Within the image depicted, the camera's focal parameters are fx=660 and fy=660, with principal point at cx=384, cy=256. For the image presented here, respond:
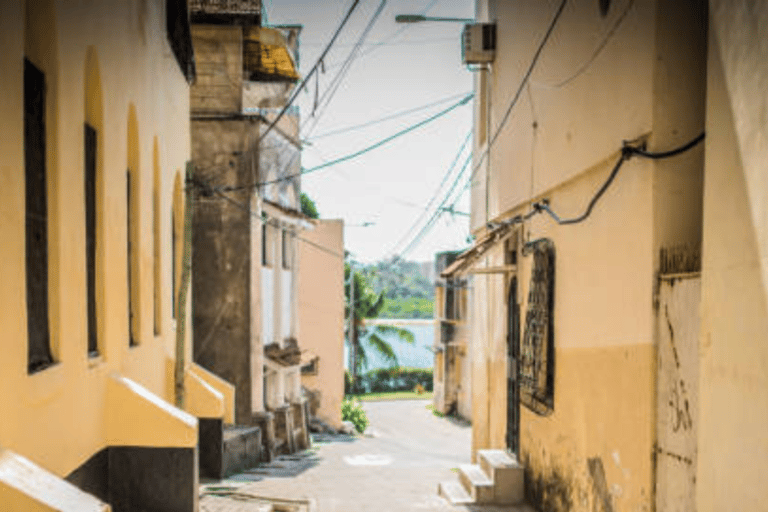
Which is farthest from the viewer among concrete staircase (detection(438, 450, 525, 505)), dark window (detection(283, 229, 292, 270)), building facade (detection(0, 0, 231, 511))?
dark window (detection(283, 229, 292, 270))

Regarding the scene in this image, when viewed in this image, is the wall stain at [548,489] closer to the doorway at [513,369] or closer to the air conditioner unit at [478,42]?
the doorway at [513,369]

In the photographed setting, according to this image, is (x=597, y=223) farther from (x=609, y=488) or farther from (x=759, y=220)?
(x=759, y=220)

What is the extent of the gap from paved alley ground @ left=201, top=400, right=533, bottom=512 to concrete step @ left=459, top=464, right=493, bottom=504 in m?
0.20

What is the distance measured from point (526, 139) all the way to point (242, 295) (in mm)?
8201

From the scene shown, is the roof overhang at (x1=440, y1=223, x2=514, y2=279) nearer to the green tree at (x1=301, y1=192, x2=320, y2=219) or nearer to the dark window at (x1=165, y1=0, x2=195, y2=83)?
the dark window at (x1=165, y1=0, x2=195, y2=83)

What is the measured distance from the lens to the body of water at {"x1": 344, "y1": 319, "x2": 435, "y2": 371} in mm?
42000

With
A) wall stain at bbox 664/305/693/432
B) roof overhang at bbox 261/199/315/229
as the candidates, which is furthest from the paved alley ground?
roof overhang at bbox 261/199/315/229

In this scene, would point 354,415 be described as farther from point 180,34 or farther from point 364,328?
point 180,34

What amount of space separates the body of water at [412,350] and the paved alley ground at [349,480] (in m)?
15.7

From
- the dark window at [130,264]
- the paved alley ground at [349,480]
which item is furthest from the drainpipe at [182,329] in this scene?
the dark window at [130,264]

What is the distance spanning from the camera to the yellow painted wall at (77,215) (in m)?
3.69

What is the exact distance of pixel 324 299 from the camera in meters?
28.1

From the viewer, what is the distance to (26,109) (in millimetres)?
4281

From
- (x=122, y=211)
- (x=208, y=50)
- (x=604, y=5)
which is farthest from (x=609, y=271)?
(x=208, y=50)
